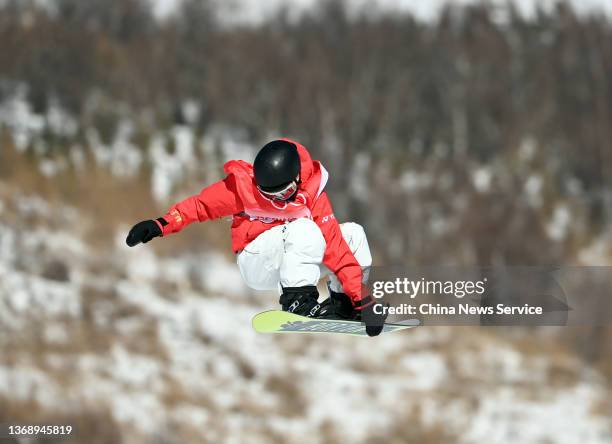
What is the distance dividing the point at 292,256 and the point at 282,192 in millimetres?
484

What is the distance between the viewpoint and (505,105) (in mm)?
31359

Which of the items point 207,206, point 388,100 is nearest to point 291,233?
point 207,206

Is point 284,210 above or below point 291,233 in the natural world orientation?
above

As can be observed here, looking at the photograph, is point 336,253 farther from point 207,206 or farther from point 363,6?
point 363,6

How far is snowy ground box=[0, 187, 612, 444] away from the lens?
74.8 feet

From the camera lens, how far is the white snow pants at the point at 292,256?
21.6ft

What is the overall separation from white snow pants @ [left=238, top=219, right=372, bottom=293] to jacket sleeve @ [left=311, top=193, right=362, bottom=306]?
87mm

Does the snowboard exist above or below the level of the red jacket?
below

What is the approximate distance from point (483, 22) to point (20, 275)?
18.4 metres

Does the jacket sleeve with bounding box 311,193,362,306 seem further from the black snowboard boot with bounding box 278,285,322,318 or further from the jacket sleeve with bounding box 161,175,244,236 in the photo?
the jacket sleeve with bounding box 161,175,244,236
